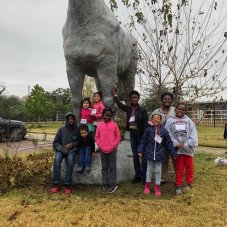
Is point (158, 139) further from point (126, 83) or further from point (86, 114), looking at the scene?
point (126, 83)

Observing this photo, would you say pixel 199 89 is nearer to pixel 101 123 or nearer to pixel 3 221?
pixel 101 123

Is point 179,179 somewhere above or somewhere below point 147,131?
below

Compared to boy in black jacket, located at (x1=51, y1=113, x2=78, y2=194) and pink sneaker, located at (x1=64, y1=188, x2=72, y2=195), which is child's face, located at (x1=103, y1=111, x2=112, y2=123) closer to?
boy in black jacket, located at (x1=51, y1=113, x2=78, y2=194)

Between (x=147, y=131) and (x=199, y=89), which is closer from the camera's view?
(x=147, y=131)

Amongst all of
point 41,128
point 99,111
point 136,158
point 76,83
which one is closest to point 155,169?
point 136,158

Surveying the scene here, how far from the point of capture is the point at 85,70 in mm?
5504

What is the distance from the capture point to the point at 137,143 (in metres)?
5.34

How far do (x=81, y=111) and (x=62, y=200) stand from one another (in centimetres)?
156

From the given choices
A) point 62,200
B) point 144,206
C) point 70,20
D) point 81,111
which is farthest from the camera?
point 81,111

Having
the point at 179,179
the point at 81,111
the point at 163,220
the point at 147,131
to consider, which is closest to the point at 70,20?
the point at 81,111

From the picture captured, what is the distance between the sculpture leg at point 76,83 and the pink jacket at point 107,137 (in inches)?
27.9

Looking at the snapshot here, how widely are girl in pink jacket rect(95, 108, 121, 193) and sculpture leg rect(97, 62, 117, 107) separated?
1.56 ft

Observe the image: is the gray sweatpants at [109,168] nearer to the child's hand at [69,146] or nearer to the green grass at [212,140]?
the child's hand at [69,146]

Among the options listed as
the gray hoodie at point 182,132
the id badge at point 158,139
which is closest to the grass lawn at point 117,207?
the gray hoodie at point 182,132
